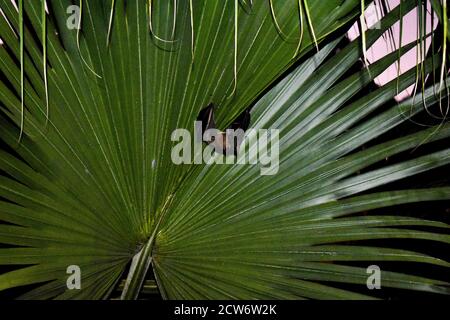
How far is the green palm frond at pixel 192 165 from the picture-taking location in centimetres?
84

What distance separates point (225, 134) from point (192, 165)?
9cm

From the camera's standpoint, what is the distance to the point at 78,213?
87 centimetres

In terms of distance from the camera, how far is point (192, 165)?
3.00ft

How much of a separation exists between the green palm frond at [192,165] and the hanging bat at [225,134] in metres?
0.02

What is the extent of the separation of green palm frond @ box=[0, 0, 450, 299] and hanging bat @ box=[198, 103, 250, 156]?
2 centimetres

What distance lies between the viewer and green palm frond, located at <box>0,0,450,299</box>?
84 centimetres

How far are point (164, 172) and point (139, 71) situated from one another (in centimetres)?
19

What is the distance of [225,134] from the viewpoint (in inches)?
35.4

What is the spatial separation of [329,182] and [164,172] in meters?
0.32
